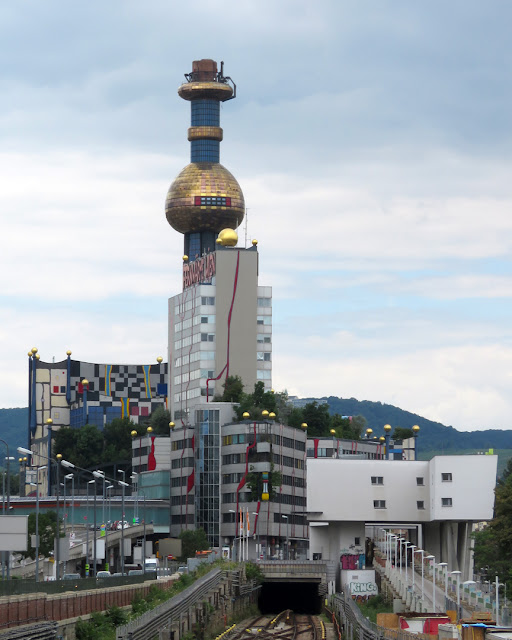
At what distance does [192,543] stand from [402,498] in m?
50.2

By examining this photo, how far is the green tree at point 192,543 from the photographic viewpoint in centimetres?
17175

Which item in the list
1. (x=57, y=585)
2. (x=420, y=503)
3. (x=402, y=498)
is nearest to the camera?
(x=57, y=585)

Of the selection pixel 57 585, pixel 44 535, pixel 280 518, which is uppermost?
pixel 280 518

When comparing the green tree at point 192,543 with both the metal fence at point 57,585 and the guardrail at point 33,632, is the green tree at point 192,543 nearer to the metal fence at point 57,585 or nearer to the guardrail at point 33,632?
the metal fence at point 57,585

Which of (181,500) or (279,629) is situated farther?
(181,500)

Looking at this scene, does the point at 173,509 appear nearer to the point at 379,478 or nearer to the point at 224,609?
the point at 379,478

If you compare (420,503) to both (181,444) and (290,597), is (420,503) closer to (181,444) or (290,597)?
(290,597)

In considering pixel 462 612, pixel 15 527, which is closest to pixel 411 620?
pixel 462 612

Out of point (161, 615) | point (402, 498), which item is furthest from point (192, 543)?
point (161, 615)

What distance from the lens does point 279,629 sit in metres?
98.9

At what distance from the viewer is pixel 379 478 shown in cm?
12850

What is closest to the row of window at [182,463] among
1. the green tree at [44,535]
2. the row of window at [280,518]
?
the row of window at [280,518]

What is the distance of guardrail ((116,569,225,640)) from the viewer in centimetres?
5824

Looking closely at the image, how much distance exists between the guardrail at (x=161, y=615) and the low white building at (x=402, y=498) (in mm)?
32456
